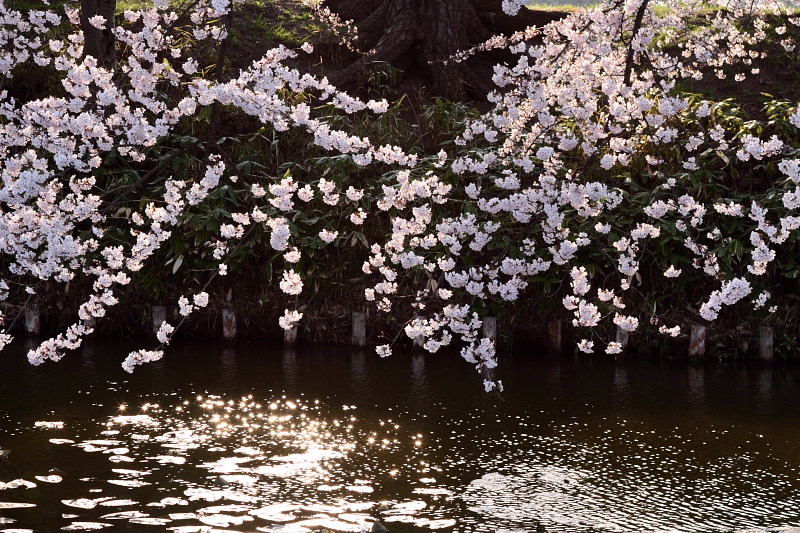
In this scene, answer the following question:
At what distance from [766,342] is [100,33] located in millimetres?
8637

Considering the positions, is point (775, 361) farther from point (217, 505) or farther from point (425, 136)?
point (217, 505)

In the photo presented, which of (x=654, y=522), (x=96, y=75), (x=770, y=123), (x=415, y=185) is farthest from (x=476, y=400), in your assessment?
(x=770, y=123)

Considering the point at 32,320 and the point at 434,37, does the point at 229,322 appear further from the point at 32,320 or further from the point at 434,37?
the point at 434,37

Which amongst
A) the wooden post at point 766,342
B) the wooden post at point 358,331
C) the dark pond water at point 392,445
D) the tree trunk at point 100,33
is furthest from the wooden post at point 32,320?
the wooden post at point 766,342

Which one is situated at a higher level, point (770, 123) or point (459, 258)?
point (770, 123)

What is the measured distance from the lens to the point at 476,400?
8117 mm

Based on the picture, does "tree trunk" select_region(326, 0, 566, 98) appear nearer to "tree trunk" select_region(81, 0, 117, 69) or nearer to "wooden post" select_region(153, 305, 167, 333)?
"tree trunk" select_region(81, 0, 117, 69)

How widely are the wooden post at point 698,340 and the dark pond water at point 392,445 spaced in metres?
0.24

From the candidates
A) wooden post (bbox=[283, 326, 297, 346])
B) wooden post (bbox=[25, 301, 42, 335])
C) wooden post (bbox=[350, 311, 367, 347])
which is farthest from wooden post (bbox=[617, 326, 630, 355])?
wooden post (bbox=[25, 301, 42, 335])

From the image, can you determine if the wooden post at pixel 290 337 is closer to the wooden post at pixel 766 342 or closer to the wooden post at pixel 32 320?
the wooden post at pixel 32 320

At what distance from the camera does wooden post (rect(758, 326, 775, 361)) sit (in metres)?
9.49

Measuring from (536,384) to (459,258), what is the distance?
2.03 meters

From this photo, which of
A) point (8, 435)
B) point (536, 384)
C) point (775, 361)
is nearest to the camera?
point (8, 435)

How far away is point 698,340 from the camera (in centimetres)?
957
